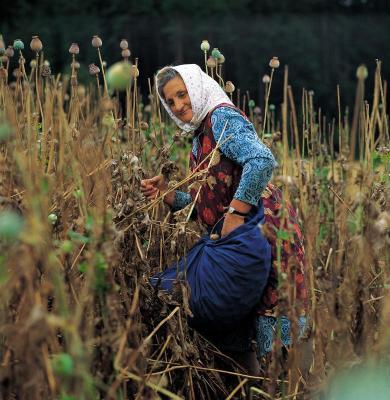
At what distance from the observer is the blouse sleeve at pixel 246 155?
180 cm

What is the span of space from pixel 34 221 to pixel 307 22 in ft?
26.3

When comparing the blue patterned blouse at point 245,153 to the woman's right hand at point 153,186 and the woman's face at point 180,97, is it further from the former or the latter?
the woman's right hand at point 153,186

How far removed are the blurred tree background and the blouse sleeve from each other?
19.4 feet

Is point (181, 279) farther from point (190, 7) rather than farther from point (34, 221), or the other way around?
point (190, 7)

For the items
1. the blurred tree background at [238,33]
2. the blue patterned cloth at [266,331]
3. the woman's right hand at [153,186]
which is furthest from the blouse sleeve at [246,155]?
the blurred tree background at [238,33]

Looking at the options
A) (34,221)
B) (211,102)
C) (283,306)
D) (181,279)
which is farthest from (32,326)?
(211,102)

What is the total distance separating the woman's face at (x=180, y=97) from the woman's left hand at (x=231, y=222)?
0.28 metres

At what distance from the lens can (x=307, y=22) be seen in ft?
28.2

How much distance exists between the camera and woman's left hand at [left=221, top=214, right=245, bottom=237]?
1855 mm

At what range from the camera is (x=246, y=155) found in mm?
1817

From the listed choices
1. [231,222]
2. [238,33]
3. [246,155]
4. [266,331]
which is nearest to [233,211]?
[231,222]

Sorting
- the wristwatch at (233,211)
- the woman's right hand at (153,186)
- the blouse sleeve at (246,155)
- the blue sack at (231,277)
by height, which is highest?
the blouse sleeve at (246,155)

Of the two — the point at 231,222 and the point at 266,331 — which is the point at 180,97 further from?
the point at 266,331

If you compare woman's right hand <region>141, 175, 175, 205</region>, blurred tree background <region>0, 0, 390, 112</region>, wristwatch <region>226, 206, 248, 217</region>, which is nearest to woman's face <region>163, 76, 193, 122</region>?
woman's right hand <region>141, 175, 175, 205</region>
